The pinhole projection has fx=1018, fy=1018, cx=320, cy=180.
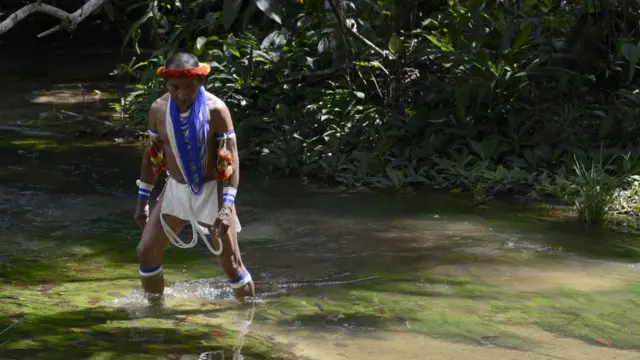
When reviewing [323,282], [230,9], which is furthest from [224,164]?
[323,282]

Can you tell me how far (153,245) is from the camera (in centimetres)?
571

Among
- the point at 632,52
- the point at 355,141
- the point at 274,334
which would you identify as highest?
the point at 632,52

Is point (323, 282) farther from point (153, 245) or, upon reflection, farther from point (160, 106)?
point (160, 106)

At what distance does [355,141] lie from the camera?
33.4 feet

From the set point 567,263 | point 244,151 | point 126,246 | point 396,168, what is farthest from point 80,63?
point 567,263

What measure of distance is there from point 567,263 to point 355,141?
12.0 ft

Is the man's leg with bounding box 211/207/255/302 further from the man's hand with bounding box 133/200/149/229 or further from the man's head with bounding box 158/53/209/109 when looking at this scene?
the man's head with bounding box 158/53/209/109

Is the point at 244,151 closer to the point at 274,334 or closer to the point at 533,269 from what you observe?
the point at 533,269

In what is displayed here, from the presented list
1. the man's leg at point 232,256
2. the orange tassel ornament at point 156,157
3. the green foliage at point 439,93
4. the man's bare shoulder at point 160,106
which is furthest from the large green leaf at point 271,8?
the green foliage at point 439,93

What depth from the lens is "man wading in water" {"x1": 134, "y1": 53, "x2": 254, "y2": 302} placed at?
17.7ft

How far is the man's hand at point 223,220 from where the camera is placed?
5418 mm

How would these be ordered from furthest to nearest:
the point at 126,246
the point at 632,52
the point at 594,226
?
the point at 632,52
the point at 594,226
the point at 126,246

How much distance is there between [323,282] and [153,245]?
1.31 metres

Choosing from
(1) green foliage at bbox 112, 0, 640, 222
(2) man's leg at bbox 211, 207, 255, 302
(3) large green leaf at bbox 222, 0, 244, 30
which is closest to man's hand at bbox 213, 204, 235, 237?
(2) man's leg at bbox 211, 207, 255, 302
